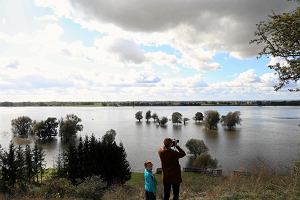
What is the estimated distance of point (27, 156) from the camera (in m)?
56.6

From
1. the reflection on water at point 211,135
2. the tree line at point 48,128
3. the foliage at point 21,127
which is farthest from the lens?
the foliage at point 21,127

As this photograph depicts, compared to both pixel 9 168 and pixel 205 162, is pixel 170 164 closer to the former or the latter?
pixel 9 168

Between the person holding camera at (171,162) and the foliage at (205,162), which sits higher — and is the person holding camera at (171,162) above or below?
above

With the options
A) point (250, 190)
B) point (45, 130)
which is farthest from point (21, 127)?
point (250, 190)

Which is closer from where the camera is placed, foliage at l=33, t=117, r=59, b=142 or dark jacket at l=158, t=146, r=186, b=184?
dark jacket at l=158, t=146, r=186, b=184

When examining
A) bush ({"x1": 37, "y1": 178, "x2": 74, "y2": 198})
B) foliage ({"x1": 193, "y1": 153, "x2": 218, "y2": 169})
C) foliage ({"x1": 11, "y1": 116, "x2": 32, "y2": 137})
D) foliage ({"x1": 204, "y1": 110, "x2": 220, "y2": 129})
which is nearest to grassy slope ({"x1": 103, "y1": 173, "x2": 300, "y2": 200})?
bush ({"x1": 37, "y1": 178, "x2": 74, "y2": 198})

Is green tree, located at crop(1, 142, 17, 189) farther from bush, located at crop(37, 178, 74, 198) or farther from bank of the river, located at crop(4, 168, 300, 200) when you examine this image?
bank of the river, located at crop(4, 168, 300, 200)

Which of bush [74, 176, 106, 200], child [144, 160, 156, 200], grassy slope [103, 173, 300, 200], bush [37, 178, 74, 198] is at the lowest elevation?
bush [37, 178, 74, 198]

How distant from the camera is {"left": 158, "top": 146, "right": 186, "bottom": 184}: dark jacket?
9359mm

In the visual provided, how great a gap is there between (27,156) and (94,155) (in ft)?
47.4

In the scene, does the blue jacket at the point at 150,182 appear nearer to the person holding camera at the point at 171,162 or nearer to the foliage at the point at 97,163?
the person holding camera at the point at 171,162

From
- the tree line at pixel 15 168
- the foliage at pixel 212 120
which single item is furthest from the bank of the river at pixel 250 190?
the foliage at pixel 212 120

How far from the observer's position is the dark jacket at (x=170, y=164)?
30.7 feet

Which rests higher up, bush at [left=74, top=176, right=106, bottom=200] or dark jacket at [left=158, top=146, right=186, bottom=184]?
dark jacket at [left=158, top=146, right=186, bottom=184]
